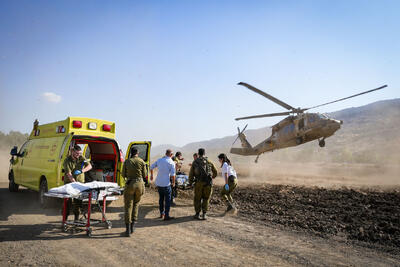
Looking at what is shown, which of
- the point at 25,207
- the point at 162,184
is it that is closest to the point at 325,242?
the point at 162,184

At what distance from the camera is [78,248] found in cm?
481

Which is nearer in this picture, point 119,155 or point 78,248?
point 78,248

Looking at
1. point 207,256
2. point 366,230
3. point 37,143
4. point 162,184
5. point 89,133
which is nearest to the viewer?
point 207,256

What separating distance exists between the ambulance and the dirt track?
1.34 m

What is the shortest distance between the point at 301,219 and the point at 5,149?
1884 inches

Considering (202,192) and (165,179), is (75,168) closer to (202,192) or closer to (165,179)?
(165,179)

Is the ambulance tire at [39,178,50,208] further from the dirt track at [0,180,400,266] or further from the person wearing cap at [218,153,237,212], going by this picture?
the person wearing cap at [218,153,237,212]

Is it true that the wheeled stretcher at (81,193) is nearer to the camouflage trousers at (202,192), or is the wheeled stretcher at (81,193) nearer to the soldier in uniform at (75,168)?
the soldier in uniform at (75,168)

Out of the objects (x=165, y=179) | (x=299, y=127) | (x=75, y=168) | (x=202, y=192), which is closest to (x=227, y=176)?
(x=202, y=192)

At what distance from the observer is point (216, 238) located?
18.6ft

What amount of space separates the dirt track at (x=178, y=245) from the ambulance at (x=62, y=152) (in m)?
1.34

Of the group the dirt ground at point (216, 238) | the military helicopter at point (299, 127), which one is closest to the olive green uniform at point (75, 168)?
the dirt ground at point (216, 238)

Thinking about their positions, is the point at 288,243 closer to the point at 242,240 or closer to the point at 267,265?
the point at 242,240

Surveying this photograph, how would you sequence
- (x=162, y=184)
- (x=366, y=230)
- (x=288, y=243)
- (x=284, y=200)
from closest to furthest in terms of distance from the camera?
(x=288, y=243) → (x=366, y=230) → (x=162, y=184) → (x=284, y=200)
